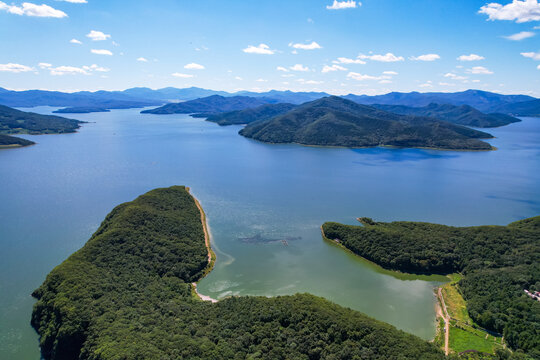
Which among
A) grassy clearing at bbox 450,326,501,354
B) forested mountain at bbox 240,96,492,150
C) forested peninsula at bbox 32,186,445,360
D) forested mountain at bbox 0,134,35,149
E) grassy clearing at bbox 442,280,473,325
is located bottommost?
grassy clearing at bbox 450,326,501,354

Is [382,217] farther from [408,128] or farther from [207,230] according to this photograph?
[408,128]

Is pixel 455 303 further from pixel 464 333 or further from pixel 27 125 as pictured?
pixel 27 125

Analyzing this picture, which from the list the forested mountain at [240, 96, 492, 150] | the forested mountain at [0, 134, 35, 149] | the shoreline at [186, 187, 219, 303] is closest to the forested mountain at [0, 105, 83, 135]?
the forested mountain at [0, 134, 35, 149]

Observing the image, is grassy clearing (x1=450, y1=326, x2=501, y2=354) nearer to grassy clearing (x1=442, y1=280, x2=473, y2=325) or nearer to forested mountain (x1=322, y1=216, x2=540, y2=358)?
forested mountain (x1=322, y1=216, x2=540, y2=358)

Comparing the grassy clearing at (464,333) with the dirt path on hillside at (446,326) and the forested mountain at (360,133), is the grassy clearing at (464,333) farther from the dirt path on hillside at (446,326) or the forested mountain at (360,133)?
the forested mountain at (360,133)

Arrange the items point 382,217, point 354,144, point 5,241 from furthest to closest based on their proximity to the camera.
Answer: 1. point 354,144
2. point 382,217
3. point 5,241

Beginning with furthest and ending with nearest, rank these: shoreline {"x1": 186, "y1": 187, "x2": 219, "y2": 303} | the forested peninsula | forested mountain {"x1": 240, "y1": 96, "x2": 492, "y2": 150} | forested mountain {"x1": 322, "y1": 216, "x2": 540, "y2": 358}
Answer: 1. forested mountain {"x1": 240, "y1": 96, "x2": 492, "y2": 150}
2. shoreline {"x1": 186, "y1": 187, "x2": 219, "y2": 303}
3. forested mountain {"x1": 322, "y1": 216, "x2": 540, "y2": 358}
4. the forested peninsula

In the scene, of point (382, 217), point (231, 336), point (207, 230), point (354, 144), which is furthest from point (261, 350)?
point (354, 144)
